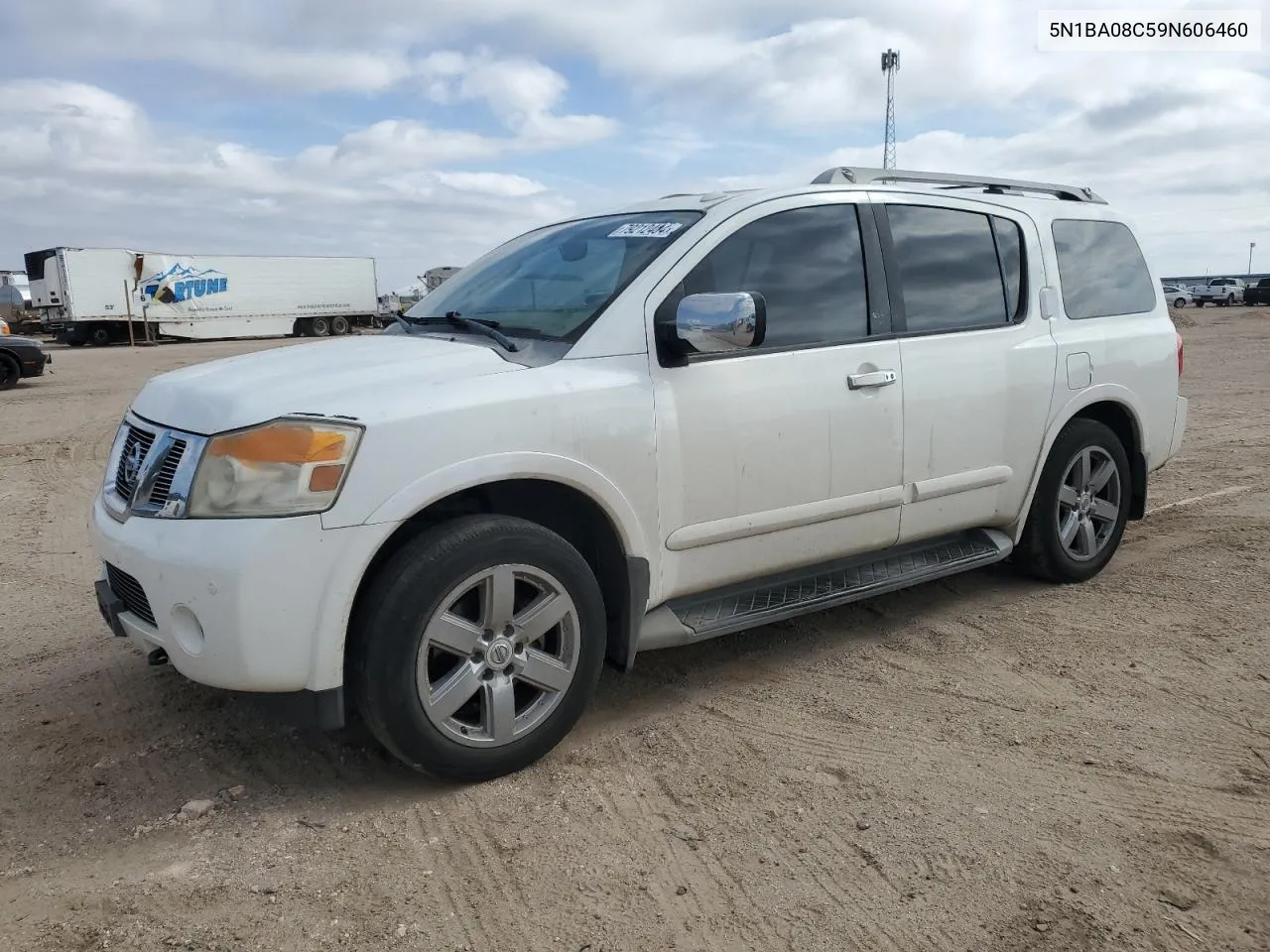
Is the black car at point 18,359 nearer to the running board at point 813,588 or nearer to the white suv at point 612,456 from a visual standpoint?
the white suv at point 612,456

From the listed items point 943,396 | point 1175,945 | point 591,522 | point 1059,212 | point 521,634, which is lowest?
point 1175,945

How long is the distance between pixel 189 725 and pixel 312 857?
3.58 ft

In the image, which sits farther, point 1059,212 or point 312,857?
point 1059,212

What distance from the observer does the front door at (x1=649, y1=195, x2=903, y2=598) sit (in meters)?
3.56

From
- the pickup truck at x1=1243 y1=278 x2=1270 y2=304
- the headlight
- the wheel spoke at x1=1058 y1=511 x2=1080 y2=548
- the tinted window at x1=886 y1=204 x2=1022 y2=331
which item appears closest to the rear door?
the tinted window at x1=886 y1=204 x2=1022 y2=331

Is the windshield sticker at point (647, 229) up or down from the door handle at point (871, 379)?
up

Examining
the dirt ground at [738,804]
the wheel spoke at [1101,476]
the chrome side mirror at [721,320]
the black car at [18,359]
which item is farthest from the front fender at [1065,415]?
the black car at [18,359]

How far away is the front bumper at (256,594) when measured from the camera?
2.80 metres

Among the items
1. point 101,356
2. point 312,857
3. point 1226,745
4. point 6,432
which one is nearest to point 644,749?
point 312,857

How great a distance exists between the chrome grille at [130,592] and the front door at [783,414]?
164cm

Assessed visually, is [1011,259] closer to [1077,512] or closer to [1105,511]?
[1077,512]

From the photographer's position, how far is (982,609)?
15.8 ft

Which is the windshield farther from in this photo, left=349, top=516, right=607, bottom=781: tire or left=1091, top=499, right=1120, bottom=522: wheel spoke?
left=1091, top=499, right=1120, bottom=522: wheel spoke

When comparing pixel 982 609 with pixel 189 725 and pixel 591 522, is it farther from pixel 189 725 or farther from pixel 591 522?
pixel 189 725
